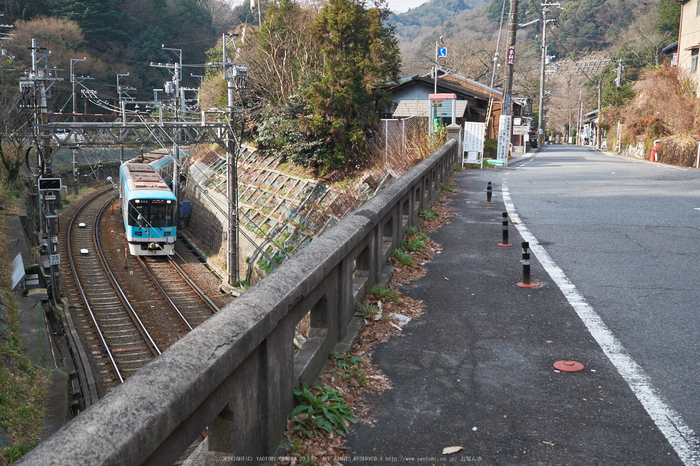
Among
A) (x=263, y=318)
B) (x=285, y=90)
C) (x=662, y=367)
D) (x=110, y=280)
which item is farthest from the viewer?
(x=285, y=90)

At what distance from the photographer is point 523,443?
3.82 meters

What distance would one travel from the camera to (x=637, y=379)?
4.64m

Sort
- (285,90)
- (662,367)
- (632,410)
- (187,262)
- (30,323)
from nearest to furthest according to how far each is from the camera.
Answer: (632,410), (662,367), (30,323), (187,262), (285,90)

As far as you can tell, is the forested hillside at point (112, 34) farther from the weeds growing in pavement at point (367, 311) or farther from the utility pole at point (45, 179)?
the weeds growing in pavement at point (367, 311)

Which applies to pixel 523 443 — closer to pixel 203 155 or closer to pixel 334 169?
pixel 334 169

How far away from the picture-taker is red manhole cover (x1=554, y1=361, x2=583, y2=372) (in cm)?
483

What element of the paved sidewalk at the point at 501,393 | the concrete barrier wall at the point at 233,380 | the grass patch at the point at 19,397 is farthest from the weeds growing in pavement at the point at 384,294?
the grass patch at the point at 19,397

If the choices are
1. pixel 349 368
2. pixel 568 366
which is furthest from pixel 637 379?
pixel 349 368

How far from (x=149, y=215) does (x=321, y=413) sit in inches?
1117

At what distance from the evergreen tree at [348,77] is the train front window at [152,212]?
795cm

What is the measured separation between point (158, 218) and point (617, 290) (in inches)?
1071

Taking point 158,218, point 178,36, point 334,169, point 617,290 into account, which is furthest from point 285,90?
point 178,36

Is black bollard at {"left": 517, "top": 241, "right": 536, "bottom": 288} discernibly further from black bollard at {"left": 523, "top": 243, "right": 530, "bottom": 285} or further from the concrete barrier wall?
the concrete barrier wall

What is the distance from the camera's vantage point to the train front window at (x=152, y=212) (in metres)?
30.2
